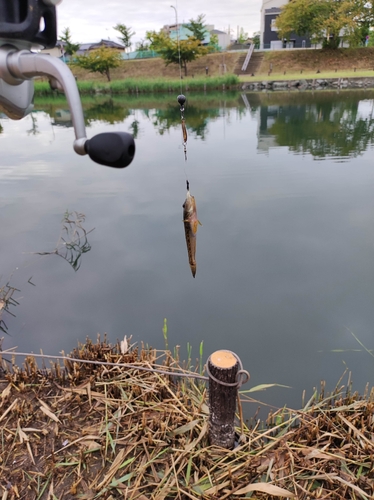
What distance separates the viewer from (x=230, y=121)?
16.9 meters

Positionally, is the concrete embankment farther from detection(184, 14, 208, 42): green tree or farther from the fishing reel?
the fishing reel

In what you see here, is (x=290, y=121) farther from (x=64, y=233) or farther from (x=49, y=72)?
(x=49, y=72)

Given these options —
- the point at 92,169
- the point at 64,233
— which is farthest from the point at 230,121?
the point at 64,233

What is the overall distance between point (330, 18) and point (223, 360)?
43.1 metres

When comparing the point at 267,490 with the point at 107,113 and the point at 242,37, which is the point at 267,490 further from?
the point at 242,37

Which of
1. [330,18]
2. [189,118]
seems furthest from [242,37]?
[189,118]

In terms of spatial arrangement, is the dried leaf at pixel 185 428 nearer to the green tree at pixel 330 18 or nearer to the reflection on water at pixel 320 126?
the reflection on water at pixel 320 126

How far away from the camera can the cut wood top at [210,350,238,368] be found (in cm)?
218

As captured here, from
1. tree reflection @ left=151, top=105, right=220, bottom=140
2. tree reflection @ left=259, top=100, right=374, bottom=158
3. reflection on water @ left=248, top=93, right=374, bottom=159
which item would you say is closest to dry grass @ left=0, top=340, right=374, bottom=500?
reflection on water @ left=248, top=93, right=374, bottom=159

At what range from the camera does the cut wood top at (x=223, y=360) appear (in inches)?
85.7

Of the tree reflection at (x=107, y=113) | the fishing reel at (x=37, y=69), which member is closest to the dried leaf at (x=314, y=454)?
the fishing reel at (x=37, y=69)

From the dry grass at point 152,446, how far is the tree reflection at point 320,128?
965 centimetres

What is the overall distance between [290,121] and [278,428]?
1553cm

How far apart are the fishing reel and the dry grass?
1.92 meters
